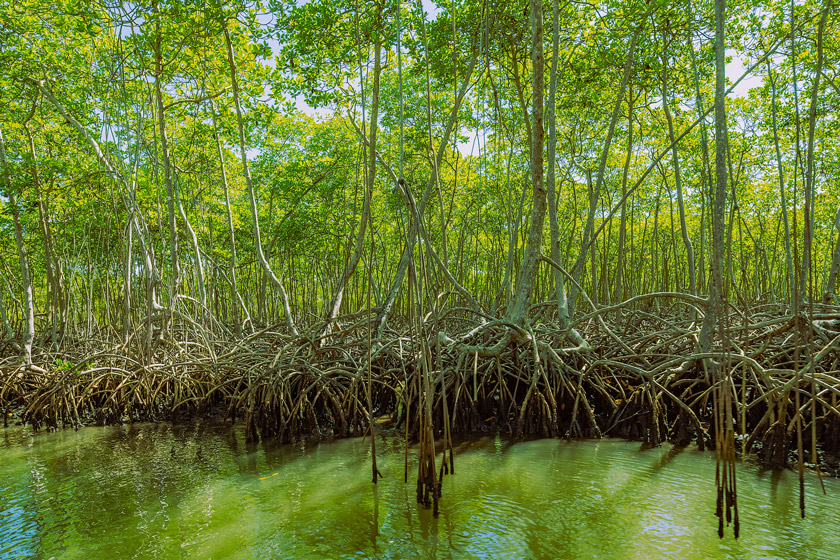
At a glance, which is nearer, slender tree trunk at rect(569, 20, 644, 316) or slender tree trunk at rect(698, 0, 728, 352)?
slender tree trunk at rect(698, 0, 728, 352)

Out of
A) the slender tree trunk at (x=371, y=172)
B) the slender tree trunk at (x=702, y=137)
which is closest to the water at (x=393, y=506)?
the slender tree trunk at (x=371, y=172)

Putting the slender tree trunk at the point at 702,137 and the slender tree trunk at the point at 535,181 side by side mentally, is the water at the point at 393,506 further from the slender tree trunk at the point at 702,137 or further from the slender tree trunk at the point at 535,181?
the slender tree trunk at the point at 702,137

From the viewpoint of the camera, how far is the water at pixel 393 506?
246 cm

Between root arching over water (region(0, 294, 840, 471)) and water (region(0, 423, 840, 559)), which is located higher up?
root arching over water (region(0, 294, 840, 471))

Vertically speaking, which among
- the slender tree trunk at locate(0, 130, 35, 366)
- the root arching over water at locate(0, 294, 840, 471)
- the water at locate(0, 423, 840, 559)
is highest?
the slender tree trunk at locate(0, 130, 35, 366)

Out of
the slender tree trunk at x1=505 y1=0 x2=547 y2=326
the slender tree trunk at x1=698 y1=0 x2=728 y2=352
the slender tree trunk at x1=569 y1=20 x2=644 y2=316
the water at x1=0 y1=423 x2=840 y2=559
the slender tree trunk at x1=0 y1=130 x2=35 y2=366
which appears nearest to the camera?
the slender tree trunk at x1=698 y1=0 x2=728 y2=352

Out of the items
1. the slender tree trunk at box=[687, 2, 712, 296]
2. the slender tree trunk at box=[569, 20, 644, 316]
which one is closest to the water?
the slender tree trunk at box=[687, 2, 712, 296]

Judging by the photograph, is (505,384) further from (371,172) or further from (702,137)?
(702,137)

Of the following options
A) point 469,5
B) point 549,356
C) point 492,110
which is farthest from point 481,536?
point 492,110

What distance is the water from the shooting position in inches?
97.0

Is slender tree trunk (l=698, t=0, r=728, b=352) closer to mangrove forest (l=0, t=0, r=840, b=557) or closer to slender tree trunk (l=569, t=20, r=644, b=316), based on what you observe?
mangrove forest (l=0, t=0, r=840, b=557)

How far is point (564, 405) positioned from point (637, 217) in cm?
1229

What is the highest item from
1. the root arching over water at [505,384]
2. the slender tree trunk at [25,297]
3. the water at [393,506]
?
the slender tree trunk at [25,297]

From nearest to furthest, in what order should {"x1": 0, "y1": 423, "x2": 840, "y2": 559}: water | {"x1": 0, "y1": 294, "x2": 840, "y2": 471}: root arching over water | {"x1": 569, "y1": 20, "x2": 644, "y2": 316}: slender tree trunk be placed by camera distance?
{"x1": 0, "y1": 423, "x2": 840, "y2": 559}: water, {"x1": 0, "y1": 294, "x2": 840, "y2": 471}: root arching over water, {"x1": 569, "y1": 20, "x2": 644, "y2": 316}: slender tree trunk
